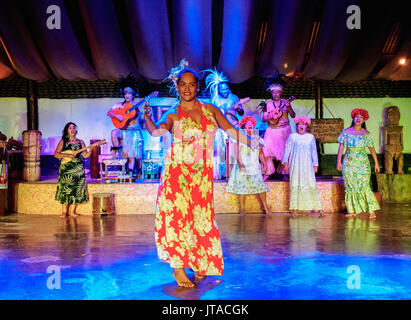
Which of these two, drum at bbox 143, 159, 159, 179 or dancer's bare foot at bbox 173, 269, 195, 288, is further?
drum at bbox 143, 159, 159, 179

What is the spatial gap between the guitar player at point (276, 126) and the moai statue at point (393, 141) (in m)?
2.70

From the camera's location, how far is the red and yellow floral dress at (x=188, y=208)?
3.84 metres

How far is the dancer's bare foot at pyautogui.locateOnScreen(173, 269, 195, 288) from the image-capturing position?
3.80 m

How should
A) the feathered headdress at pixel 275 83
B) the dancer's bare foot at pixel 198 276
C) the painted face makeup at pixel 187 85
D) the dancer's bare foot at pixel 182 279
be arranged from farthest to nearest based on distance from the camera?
the feathered headdress at pixel 275 83 → the dancer's bare foot at pixel 198 276 → the painted face makeup at pixel 187 85 → the dancer's bare foot at pixel 182 279

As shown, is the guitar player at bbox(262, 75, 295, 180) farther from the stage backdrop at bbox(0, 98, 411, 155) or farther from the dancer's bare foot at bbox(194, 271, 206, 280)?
the dancer's bare foot at bbox(194, 271, 206, 280)

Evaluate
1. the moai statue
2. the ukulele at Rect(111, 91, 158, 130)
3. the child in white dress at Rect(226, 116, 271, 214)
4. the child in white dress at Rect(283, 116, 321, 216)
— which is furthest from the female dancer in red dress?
the moai statue

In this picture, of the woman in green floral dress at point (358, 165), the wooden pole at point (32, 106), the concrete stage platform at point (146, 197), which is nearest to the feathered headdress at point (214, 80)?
the concrete stage platform at point (146, 197)

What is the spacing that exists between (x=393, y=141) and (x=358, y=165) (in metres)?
3.13

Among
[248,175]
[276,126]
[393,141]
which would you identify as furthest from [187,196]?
[393,141]

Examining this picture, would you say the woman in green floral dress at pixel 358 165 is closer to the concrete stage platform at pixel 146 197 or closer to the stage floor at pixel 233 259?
the stage floor at pixel 233 259

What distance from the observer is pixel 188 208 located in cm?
388

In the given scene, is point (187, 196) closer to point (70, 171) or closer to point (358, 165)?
point (70, 171)

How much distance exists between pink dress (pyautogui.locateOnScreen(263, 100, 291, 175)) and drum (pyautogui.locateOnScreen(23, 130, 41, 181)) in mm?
4397
